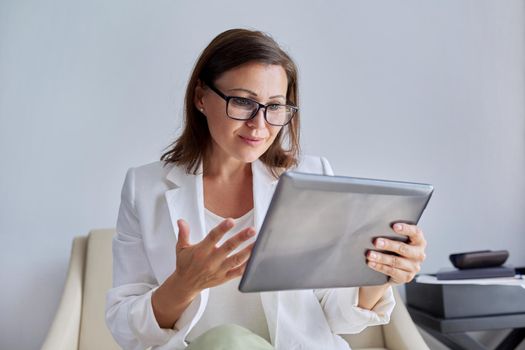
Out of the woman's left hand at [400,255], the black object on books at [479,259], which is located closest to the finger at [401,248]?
the woman's left hand at [400,255]

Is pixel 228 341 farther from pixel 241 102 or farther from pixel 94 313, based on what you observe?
pixel 94 313

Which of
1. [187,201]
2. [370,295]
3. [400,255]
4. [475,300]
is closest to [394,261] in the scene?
[400,255]

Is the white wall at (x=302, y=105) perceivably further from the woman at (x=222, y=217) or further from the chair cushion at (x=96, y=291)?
the woman at (x=222, y=217)

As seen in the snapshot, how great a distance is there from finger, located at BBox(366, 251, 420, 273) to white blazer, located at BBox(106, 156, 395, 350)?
169mm

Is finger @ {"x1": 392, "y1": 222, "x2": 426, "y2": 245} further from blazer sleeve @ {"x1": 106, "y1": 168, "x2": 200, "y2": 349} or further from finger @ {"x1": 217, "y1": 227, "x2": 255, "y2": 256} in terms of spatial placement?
blazer sleeve @ {"x1": 106, "y1": 168, "x2": 200, "y2": 349}

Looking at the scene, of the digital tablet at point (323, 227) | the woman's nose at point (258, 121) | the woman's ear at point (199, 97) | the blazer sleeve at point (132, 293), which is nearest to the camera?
the digital tablet at point (323, 227)

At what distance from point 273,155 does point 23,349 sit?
3.90 ft

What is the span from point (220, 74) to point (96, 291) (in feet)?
3.07

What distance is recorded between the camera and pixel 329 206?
0.90 meters

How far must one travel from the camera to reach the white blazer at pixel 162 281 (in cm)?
116

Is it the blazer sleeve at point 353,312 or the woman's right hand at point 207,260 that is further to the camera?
the blazer sleeve at point 353,312

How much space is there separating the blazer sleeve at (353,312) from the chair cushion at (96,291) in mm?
842

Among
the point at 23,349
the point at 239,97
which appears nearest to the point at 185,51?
the point at 239,97

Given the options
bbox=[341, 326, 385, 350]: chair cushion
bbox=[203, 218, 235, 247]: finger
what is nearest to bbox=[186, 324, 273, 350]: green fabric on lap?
bbox=[203, 218, 235, 247]: finger
